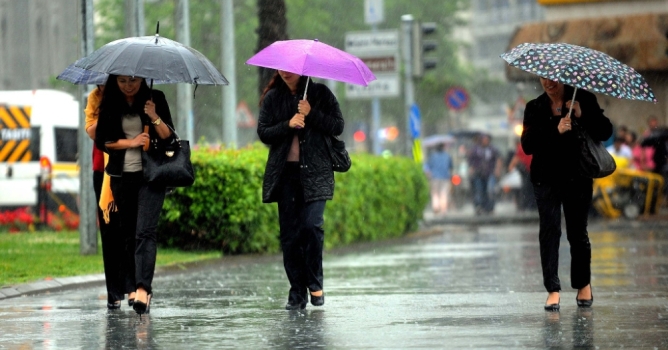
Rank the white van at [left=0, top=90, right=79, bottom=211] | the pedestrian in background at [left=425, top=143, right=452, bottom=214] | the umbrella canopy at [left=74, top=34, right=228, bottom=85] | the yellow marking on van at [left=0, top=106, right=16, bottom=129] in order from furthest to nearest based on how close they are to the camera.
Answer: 1. the pedestrian in background at [left=425, top=143, right=452, bottom=214]
2. the yellow marking on van at [left=0, top=106, right=16, bottom=129]
3. the white van at [left=0, top=90, right=79, bottom=211]
4. the umbrella canopy at [left=74, top=34, right=228, bottom=85]

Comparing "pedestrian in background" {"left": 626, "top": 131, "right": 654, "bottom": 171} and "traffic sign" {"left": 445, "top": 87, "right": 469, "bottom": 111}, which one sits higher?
"traffic sign" {"left": 445, "top": 87, "right": 469, "bottom": 111}

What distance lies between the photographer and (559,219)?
9.83 meters

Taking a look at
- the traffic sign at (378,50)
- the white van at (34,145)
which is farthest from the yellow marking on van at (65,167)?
the traffic sign at (378,50)

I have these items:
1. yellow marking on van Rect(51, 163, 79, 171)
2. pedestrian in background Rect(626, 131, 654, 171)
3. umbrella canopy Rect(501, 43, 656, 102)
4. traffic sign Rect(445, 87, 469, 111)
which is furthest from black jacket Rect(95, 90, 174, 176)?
traffic sign Rect(445, 87, 469, 111)

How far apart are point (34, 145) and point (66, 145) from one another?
71cm

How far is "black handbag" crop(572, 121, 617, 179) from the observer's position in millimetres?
9648

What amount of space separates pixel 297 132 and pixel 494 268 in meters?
5.01

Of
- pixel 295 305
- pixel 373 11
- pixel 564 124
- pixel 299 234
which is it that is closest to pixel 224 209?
pixel 299 234

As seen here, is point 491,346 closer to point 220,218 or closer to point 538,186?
point 538,186

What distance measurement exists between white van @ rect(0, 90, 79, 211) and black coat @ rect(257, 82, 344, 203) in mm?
16079

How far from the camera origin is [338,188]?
18609 mm

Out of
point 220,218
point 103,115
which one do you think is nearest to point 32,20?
point 220,218

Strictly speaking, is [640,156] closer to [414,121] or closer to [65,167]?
[414,121]

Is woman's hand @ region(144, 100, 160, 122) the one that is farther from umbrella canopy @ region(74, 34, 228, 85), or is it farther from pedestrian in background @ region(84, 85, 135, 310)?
pedestrian in background @ region(84, 85, 135, 310)
